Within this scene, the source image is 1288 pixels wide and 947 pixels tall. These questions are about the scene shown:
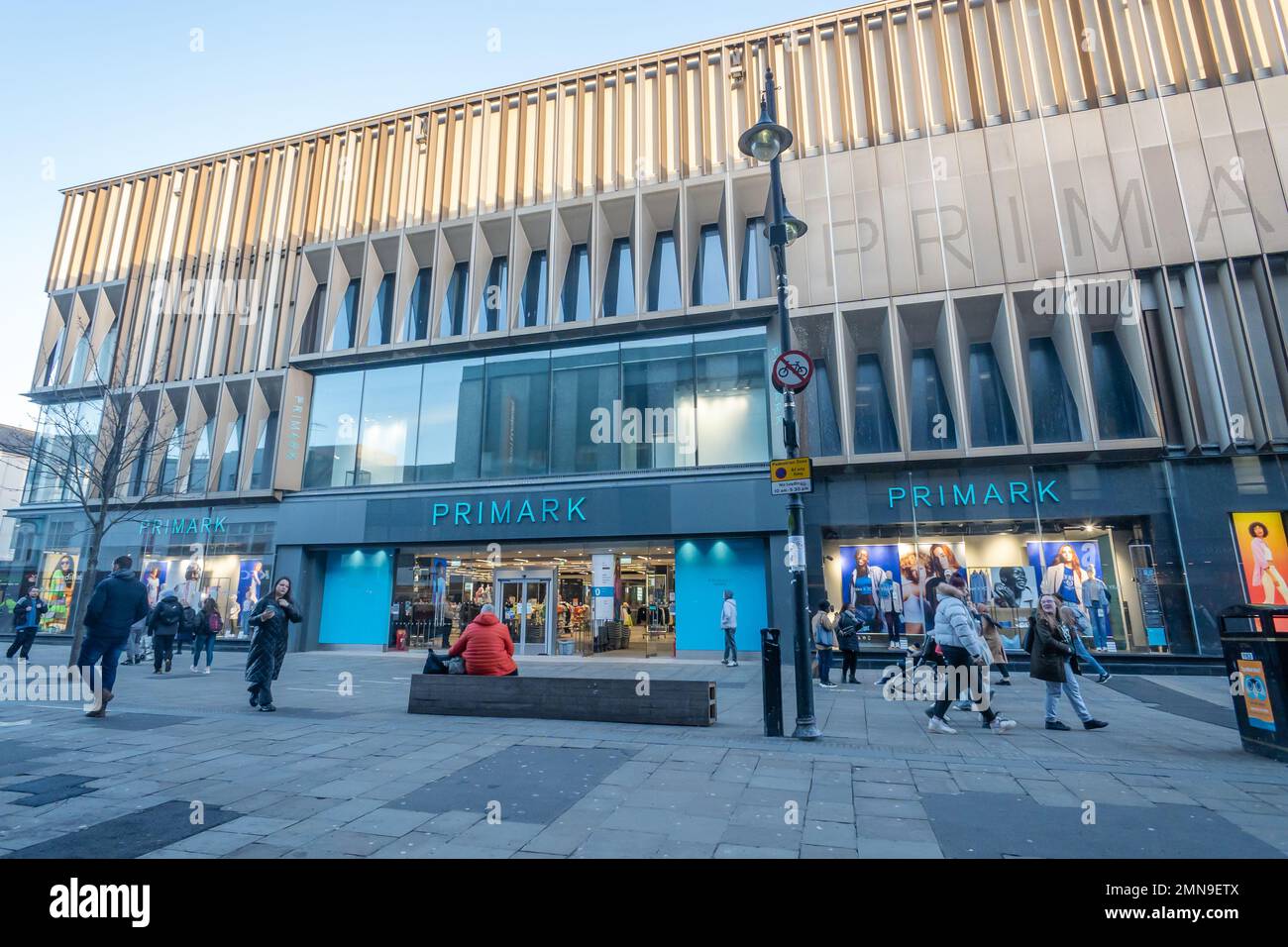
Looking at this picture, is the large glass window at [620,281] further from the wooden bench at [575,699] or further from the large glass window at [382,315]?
the wooden bench at [575,699]

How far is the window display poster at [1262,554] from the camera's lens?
14539 millimetres

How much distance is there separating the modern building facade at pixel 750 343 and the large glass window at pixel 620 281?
0.37 feet

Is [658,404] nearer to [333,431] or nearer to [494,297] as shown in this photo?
[494,297]

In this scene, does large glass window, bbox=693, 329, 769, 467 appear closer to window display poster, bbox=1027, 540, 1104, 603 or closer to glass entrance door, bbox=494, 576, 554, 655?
glass entrance door, bbox=494, 576, 554, 655

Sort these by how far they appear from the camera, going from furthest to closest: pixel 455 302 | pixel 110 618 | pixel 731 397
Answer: pixel 455 302 < pixel 731 397 < pixel 110 618

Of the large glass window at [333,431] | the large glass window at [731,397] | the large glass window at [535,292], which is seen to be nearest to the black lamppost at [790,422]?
the large glass window at [731,397]

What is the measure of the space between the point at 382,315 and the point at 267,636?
1653 cm

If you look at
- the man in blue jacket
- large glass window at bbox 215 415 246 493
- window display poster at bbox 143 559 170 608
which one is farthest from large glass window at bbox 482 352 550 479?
window display poster at bbox 143 559 170 608

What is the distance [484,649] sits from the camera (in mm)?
9211

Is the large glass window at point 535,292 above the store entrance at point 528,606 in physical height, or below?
above

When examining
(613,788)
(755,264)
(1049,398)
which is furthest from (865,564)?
(613,788)
